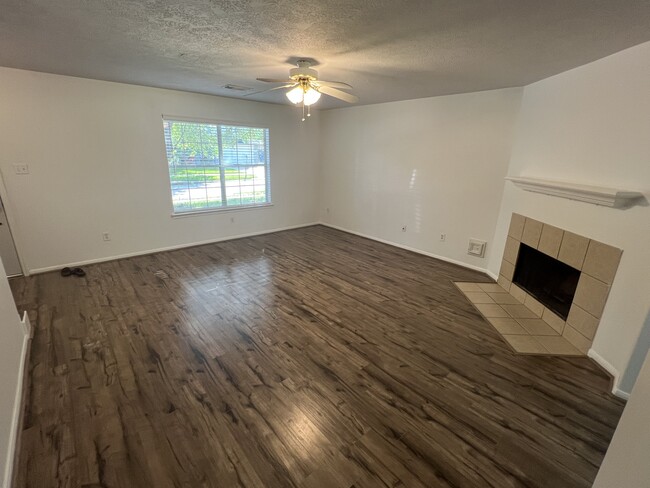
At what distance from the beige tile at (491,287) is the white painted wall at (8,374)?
13.2ft

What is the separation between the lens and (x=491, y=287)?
3.59 metres

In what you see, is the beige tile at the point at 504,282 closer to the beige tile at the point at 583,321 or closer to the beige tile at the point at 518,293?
the beige tile at the point at 518,293

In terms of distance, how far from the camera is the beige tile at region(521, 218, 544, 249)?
3.05 m

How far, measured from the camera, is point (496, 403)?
1904 mm

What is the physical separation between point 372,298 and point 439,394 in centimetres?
139

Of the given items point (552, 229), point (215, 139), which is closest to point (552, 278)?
point (552, 229)

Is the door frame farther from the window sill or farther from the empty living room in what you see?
the window sill

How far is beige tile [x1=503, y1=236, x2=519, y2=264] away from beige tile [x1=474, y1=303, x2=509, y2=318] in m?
0.68

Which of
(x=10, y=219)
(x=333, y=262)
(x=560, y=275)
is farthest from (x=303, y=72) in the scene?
(x=10, y=219)

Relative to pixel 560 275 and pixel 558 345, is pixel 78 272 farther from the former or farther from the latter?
pixel 560 275

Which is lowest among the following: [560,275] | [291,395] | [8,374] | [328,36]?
[291,395]

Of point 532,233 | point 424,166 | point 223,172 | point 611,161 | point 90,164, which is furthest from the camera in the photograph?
point 223,172

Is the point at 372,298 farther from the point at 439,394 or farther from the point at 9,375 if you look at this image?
the point at 9,375

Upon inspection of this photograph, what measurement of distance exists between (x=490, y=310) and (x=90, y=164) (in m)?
5.11
